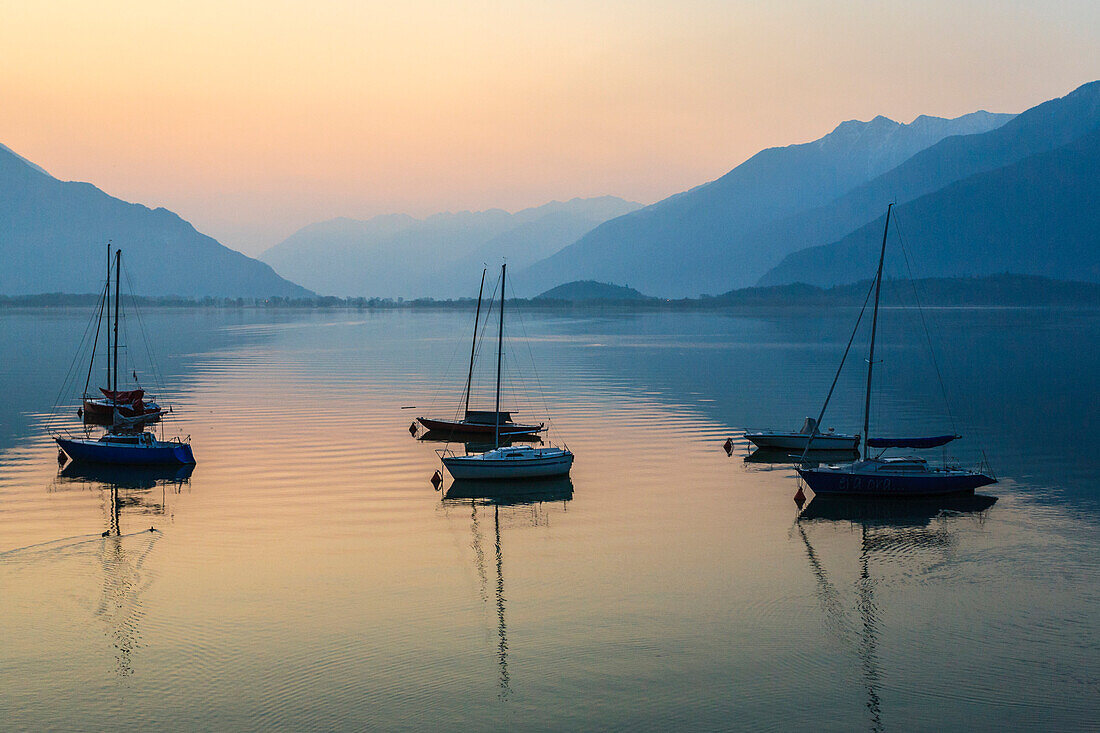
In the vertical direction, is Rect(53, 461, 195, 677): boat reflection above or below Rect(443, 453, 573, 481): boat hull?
below

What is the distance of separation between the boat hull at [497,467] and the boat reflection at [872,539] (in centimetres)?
1292

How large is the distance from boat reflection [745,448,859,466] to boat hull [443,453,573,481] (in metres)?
14.7

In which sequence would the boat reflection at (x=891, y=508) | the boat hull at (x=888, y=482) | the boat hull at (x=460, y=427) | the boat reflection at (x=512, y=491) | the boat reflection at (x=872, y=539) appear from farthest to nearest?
the boat hull at (x=460, y=427) → the boat reflection at (x=512, y=491) → the boat hull at (x=888, y=482) → the boat reflection at (x=891, y=508) → the boat reflection at (x=872, y=539)

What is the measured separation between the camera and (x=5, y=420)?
71625 millimetres

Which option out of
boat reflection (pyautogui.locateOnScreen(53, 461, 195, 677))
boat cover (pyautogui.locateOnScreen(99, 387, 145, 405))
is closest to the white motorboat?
boat reflection (pyautogui.locateOnScreen(53, 461, 195, 677))

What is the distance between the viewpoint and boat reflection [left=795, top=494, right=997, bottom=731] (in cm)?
2742

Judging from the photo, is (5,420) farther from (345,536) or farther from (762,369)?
(762,369)

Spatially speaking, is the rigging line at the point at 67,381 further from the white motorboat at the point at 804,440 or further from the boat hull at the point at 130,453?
the white motorboat at the point at 804,440

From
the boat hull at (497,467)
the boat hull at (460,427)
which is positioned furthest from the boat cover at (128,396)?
the boat hull at (497,467)

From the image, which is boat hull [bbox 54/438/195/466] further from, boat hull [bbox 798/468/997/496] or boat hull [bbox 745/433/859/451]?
boat hull [bbox 745/433/859/451]

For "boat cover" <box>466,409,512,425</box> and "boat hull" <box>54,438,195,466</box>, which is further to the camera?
"boat cover" <box>466,409,512,425</box>

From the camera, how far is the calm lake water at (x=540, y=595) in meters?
23.6

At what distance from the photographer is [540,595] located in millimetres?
31375

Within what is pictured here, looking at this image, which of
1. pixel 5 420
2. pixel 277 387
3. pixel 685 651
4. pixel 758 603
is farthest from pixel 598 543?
pixel 277 387
